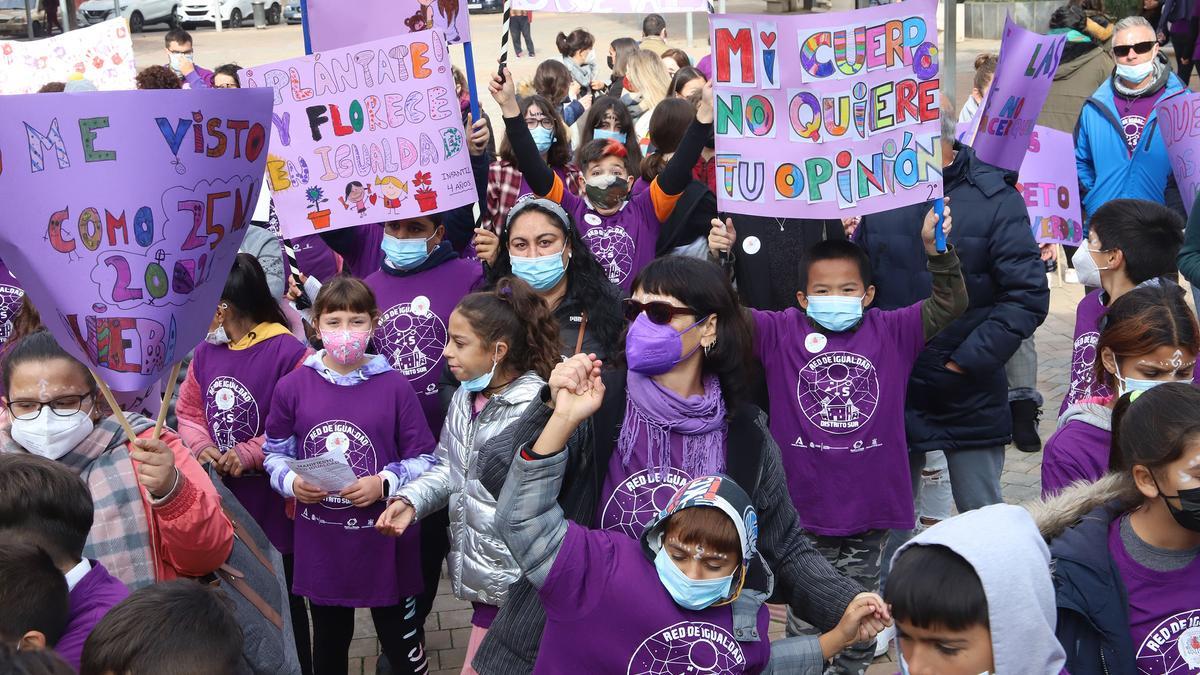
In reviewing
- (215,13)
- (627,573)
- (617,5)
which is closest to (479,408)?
(627,573)

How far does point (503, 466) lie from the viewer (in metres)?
3.52

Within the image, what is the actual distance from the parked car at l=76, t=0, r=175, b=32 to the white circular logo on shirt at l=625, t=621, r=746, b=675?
35.0 m

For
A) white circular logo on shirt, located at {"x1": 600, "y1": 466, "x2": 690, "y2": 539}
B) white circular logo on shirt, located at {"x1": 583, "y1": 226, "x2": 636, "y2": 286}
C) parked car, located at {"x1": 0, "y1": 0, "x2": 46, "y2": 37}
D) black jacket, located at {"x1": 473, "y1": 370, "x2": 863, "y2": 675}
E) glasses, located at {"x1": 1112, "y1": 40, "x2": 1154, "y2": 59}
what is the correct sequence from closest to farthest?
black jacket, located at {"x1": 473, "y1": 370, "x2": 863, "y2": 675}, white circular logo on shirt, located at {"x1": 600, "y1": 466, "x2": 690, "y2": 539}, white circular logo on shirt, located at {"x1": 583, "y1": 226, "x2": 636, "y2": 286}, glasses, located at {"x1": 1112, "y1": 40, "x2": 1154, "y2": 59}, parked car, located at {"x1": 0, "y1": 0, "x2": 46, "y2": 37}

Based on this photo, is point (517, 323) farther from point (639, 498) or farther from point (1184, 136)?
point (1184, 136)

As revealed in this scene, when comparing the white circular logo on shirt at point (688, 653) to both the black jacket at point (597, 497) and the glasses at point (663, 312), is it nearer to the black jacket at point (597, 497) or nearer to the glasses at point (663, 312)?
the black jacket at point (597, 497)

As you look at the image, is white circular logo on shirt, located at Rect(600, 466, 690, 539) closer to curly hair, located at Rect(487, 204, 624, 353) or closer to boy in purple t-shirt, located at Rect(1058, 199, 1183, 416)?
curly hair, located at Rect(487, 204, 624, 353)

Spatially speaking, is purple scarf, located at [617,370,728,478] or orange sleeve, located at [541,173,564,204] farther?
orange sleeve, located at [541,173,564,204]

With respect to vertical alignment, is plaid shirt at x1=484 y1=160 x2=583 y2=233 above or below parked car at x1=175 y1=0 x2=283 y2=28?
above

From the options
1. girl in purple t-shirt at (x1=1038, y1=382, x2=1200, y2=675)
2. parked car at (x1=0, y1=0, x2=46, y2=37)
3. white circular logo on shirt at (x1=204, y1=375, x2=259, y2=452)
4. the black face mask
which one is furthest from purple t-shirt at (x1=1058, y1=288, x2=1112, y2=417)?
parked car at (x1=0, y1=0, x2=46, y2=37)

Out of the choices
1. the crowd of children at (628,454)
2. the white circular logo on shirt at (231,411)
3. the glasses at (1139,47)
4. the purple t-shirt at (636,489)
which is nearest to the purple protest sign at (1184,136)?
the crowd of children at (628,454)

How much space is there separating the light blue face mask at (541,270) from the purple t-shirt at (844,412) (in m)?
0.92

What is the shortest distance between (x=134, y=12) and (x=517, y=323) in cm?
3589

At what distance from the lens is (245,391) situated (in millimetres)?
5312

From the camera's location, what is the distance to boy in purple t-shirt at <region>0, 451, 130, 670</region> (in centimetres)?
323
